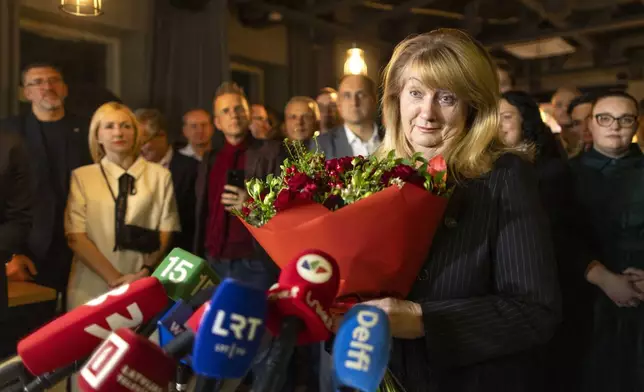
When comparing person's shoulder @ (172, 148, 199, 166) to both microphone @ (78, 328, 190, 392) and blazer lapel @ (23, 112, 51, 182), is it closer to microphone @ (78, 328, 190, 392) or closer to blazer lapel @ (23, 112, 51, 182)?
blazer lapel @ (23, 112, 51, 182)

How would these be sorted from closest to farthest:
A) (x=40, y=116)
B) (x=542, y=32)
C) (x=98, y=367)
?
(x=98, y=367) < (x=40, y=116) < (x=542, y=32)

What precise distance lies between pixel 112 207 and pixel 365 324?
83.6 inches

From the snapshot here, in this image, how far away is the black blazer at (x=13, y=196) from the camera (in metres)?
2.02

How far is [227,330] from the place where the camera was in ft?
1.85

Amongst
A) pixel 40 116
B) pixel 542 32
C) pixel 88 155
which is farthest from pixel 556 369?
pixel 542 32

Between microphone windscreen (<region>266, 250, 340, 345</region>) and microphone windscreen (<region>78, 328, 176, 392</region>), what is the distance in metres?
0.11

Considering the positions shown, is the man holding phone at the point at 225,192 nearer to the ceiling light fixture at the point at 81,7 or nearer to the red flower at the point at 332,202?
the ceiling light fixture at the point at 81,7

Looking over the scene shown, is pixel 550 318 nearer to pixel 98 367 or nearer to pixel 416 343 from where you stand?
pixel 416 343

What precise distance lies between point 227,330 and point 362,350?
146mm

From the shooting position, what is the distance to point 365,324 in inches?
25.2

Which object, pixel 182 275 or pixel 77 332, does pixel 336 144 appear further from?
pixel 77 332

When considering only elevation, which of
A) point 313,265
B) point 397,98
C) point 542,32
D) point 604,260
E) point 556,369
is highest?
point 542,32

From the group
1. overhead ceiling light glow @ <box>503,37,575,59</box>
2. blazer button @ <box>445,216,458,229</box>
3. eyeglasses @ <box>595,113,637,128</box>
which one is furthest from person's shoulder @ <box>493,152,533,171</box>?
overhead ceiling light glow @ <box>503,37,575,59</box>

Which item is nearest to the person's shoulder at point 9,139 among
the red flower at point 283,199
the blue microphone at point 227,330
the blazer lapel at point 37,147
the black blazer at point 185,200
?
the blazer lapel at point 37,147
